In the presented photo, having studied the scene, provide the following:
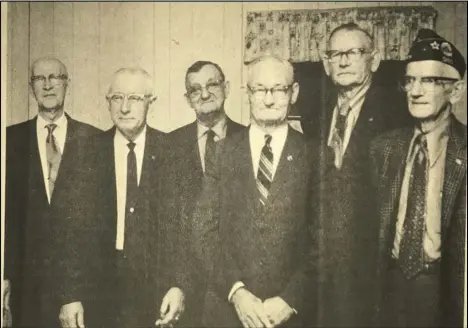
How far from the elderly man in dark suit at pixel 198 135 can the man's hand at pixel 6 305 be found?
29.7 inches

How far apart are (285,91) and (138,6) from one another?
2.37 ft

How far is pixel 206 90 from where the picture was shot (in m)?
2.54

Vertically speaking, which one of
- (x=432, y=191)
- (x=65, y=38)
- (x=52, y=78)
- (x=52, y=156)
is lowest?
(x=432, y=191)

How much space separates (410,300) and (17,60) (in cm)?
192

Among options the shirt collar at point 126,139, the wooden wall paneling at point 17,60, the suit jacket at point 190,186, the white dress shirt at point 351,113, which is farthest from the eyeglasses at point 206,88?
the wooden wall paneling at point 17,60

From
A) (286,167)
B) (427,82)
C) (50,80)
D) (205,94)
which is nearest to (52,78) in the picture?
(50,80)

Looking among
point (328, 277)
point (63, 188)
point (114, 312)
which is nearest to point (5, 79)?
point (63, 188)

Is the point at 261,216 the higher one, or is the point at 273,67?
the point at 273,67

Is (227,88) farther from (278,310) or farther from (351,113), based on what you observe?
(278,310)

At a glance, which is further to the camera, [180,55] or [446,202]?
[180,55]

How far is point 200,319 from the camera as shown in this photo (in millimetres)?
2518

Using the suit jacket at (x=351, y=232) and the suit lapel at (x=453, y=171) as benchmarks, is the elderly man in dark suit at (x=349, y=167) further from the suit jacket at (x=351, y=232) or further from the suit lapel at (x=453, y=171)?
the suit lapel at (x=453, y=171)

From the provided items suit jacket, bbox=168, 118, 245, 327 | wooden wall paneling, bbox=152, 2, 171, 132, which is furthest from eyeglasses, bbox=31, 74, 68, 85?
suit jacket, bbox=168, 118, 245, 327

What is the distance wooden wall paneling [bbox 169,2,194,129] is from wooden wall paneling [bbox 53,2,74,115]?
434mm
